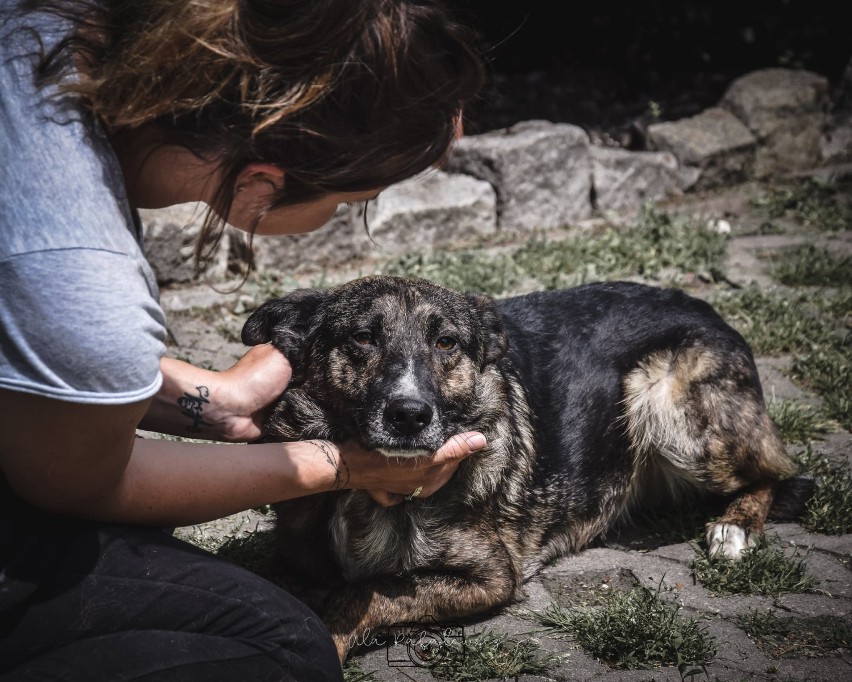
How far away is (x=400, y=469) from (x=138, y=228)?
46.9 inches

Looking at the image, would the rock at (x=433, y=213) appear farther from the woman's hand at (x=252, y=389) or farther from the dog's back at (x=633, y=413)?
the woman's hand at (x=252, y=389)

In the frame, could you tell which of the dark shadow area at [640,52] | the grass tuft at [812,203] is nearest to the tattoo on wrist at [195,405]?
the grass tuft at [812,203]

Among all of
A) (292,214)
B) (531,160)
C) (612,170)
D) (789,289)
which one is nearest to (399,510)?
(292,214)

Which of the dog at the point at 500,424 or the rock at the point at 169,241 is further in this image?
the rock at the point at 169,241

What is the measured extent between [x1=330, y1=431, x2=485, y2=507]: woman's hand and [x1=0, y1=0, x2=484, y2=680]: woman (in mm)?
415

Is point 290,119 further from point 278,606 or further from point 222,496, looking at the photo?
point 278,606

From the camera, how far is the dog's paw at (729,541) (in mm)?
3635

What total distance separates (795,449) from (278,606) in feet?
9.52

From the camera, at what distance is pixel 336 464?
2.93 m

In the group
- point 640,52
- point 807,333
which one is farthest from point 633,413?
point 640,52

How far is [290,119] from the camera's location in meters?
2.11

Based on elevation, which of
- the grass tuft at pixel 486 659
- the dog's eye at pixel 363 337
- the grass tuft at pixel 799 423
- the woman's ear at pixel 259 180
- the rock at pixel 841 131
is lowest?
the grass tuft at pixel 486 659

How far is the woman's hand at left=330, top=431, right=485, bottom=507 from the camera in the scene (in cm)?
302

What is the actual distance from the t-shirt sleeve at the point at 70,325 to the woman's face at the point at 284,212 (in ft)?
1.41
